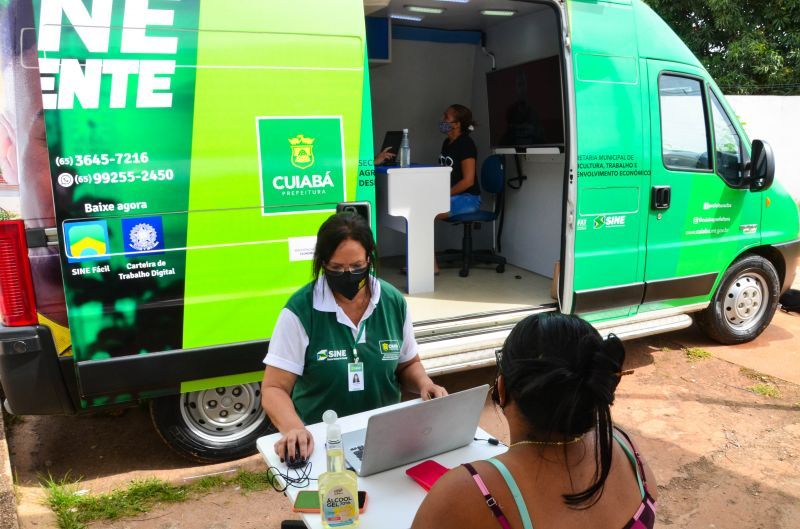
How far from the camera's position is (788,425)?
165 inches

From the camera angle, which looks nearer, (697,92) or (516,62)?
(697,92)

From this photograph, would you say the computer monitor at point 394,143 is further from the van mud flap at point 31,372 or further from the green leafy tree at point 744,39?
the green leafy tree at point 744,39

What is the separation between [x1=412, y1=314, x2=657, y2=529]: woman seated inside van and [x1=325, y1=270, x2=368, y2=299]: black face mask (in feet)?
2.97

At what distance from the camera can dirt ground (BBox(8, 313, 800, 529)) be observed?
3188 millimetres

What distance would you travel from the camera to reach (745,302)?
216 inches

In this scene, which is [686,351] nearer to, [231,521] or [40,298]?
[231,521]

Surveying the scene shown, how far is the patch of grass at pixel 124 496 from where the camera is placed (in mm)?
3102

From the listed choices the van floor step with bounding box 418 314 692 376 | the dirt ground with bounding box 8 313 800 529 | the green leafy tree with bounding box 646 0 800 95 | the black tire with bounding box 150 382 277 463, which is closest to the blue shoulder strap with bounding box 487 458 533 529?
the dirt ground with bounding box 8 313 800 529

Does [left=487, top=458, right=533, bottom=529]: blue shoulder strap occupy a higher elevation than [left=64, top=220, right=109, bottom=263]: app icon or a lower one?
lower

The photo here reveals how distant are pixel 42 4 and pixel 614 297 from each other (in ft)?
12.3

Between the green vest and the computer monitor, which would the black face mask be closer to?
the green vest

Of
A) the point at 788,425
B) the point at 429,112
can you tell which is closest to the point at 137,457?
the point at 788,425

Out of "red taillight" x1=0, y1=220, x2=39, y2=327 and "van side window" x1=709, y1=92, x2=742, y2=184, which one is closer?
"red taillight" x1=0, y1=220, x2=39, y2=327

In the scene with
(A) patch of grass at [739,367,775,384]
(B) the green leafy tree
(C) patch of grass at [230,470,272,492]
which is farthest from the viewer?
(B) the green leafy tree
